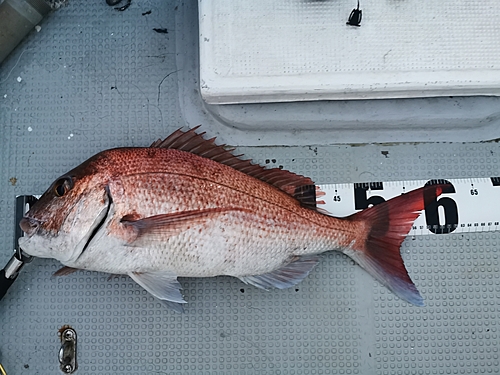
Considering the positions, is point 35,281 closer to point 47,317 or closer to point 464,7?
point 47,317

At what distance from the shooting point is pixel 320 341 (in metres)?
1.93

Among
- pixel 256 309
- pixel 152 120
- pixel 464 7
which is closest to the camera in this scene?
pixel 464 7

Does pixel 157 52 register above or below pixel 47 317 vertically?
above

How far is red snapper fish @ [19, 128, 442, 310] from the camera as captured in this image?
1587mm

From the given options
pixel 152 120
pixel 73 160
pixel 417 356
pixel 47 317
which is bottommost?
pixel 417 356

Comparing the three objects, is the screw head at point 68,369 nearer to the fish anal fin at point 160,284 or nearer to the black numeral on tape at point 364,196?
the fish anal fin at point 160,284

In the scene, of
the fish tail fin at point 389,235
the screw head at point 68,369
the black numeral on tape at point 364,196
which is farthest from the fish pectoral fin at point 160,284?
the black numeral on tape at point 364,196

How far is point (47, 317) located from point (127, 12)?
4.83 feet

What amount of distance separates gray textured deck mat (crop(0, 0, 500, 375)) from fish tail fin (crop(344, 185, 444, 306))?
0.13 meters

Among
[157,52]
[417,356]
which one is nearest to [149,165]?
[157,52]

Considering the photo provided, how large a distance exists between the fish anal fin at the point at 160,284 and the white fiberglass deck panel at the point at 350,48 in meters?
0.76

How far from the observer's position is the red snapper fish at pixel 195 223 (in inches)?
62.5

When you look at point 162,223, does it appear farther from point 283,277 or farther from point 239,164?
point 283,277

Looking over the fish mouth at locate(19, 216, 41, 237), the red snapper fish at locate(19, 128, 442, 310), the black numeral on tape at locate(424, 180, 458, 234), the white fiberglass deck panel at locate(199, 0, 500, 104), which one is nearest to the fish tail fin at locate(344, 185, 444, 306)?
the red snapper fish at locate(19, 128, 442, 310)
